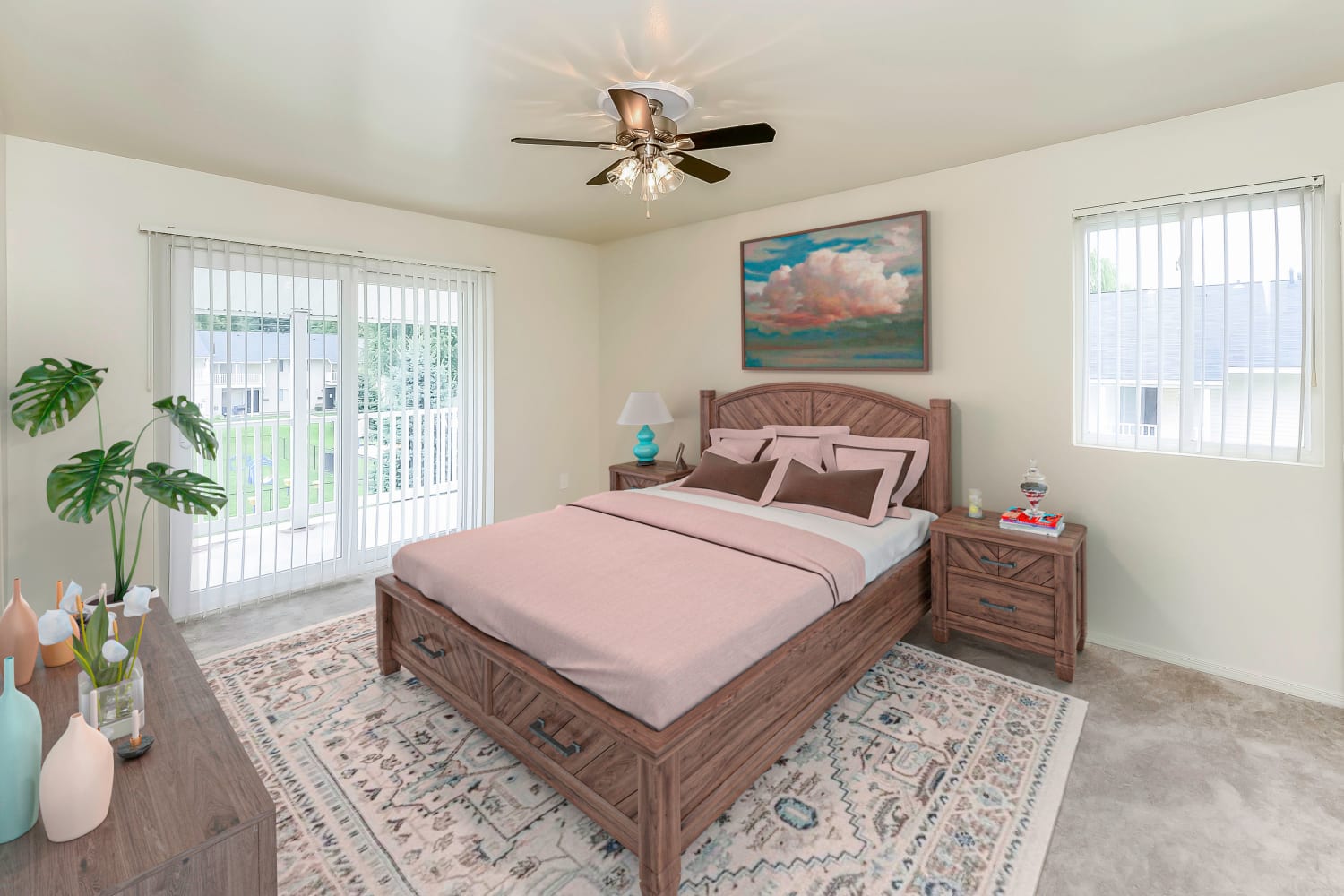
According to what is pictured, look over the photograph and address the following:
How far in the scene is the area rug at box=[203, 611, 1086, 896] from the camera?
5.60ft

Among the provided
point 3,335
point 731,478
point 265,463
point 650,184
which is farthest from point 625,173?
point 3,335

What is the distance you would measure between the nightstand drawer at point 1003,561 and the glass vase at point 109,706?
307 cm

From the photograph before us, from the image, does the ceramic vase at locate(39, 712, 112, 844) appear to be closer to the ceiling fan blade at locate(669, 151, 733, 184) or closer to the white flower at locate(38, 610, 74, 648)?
the white flower at locate(38, 610, 74, 648)

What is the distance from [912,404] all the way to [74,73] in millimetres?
3966

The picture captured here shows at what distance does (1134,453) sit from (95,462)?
189 inches

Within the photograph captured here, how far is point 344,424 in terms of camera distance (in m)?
3.96

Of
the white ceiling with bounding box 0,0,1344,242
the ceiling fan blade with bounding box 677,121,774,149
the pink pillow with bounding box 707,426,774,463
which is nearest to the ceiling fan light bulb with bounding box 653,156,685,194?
the ceiling fan blade with bounding box 677,121,774,149

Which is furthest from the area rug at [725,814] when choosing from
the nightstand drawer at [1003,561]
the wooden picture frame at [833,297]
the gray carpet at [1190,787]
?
the wooden picture frame at [833,297]

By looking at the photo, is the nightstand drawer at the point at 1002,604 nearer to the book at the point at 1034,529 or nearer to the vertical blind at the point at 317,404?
the book at the point at 1034,529

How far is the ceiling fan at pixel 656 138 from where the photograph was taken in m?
2.20

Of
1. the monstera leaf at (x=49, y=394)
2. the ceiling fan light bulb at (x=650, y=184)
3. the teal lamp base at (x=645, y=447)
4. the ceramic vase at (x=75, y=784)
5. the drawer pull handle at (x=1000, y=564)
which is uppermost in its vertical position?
the ceiling fan light bulb at (x=650, y=184)

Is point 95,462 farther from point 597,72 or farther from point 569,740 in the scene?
point 597,72

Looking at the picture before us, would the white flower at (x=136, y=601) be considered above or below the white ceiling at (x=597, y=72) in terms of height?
below

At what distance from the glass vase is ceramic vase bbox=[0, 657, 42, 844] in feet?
0.88
